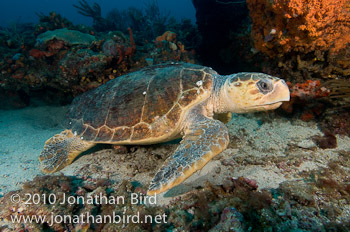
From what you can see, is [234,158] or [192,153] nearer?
[192,153]

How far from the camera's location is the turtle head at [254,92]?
231 centimetres

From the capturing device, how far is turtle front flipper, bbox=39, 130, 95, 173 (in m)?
2.93

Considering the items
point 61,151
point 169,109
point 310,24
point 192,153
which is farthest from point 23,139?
point 310,24

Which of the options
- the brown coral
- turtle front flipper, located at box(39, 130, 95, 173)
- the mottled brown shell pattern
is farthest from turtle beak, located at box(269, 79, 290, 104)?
turtle front flipper, located at box(39, 130, 95, 173)

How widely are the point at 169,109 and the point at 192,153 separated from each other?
88 cm

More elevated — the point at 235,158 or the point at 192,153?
the point at 192,153

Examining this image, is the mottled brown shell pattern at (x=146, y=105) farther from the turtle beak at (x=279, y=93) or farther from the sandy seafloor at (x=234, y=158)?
the turtle beak at (x=279, y=93)

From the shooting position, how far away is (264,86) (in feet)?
7.81

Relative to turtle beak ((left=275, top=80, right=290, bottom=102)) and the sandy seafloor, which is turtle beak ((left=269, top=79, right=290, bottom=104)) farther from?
the sandy seafloor

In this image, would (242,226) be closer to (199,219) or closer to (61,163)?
(199,219)

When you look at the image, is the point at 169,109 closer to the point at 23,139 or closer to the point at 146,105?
the point at 146,105

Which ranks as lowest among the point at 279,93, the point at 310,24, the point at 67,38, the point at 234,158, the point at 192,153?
the point at 234,158

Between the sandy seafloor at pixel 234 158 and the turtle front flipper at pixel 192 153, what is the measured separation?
0.39 meters

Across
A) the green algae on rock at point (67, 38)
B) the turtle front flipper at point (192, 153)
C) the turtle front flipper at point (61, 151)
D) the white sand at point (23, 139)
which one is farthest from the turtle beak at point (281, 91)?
the green algae on rock at point (67, 38)
